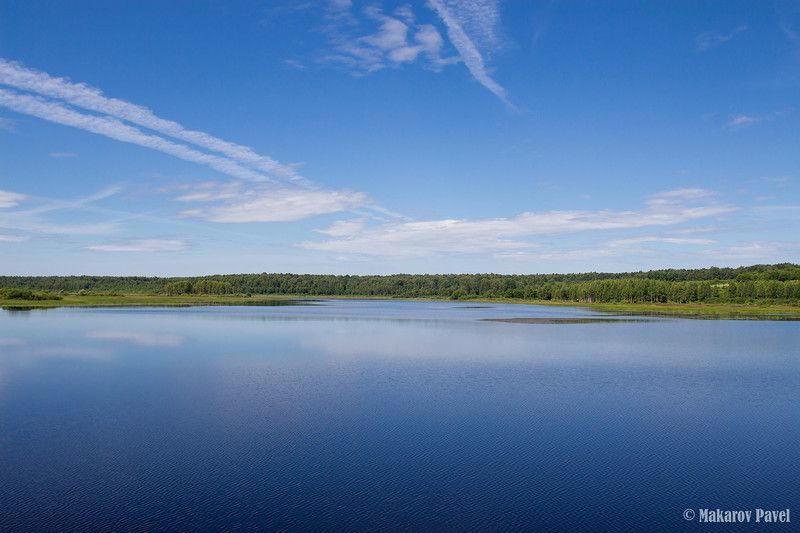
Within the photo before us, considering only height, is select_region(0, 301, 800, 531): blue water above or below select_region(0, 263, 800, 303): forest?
below

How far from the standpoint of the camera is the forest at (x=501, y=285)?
290 feet

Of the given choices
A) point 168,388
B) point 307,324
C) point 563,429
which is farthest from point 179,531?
point 307,324

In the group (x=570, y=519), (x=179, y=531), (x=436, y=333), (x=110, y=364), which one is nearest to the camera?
(x=179, y=531)

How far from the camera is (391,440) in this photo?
14.1 meters

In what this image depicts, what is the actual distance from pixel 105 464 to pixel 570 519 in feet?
29.2

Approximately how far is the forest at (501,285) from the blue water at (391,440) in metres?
65.5

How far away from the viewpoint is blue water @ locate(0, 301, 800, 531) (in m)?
10.1

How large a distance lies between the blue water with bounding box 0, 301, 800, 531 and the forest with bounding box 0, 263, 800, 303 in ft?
215

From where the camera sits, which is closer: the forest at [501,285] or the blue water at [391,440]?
the blue water at [391,440]

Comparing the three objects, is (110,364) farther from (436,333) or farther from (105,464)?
(436,333)

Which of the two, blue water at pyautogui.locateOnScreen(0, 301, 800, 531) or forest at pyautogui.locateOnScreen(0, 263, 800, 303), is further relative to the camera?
forest at pyautogui.locateOnScreen(0, 263, 800, 303)

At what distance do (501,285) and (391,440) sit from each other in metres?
119

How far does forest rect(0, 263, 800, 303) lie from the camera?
8831 cm

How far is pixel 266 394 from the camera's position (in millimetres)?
18875
